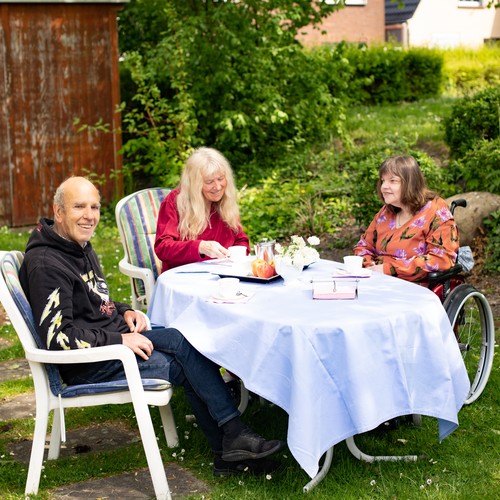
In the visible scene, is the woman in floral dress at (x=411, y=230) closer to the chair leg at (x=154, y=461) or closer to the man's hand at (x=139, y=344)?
the man's hand at (x=139, y=344)

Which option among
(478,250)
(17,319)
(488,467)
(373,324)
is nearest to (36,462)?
(17,319)

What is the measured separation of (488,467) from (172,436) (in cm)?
163

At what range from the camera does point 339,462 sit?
4555 mm

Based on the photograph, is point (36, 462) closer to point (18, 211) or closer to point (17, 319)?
point (17, 319)

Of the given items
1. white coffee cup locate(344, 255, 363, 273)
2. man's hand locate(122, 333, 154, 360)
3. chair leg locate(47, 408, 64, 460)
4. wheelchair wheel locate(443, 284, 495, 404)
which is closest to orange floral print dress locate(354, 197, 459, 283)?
wheelchair wheel locate(443, 284, 495, 404)

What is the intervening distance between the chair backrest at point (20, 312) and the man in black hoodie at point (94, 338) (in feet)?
0.18

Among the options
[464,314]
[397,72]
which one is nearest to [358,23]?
[397,72]

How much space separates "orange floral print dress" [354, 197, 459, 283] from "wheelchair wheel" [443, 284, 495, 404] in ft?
0.77

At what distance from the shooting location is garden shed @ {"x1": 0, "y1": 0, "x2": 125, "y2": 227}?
11359 millimetres

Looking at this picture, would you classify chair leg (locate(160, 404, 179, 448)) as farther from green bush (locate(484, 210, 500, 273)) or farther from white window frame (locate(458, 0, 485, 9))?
white window frame (locate(458, 0, 485, 9))

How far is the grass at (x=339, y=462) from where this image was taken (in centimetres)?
425

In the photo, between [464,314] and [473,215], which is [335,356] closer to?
[464,314]

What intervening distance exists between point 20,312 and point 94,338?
361 millimetres

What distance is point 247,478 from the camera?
4.42 m
